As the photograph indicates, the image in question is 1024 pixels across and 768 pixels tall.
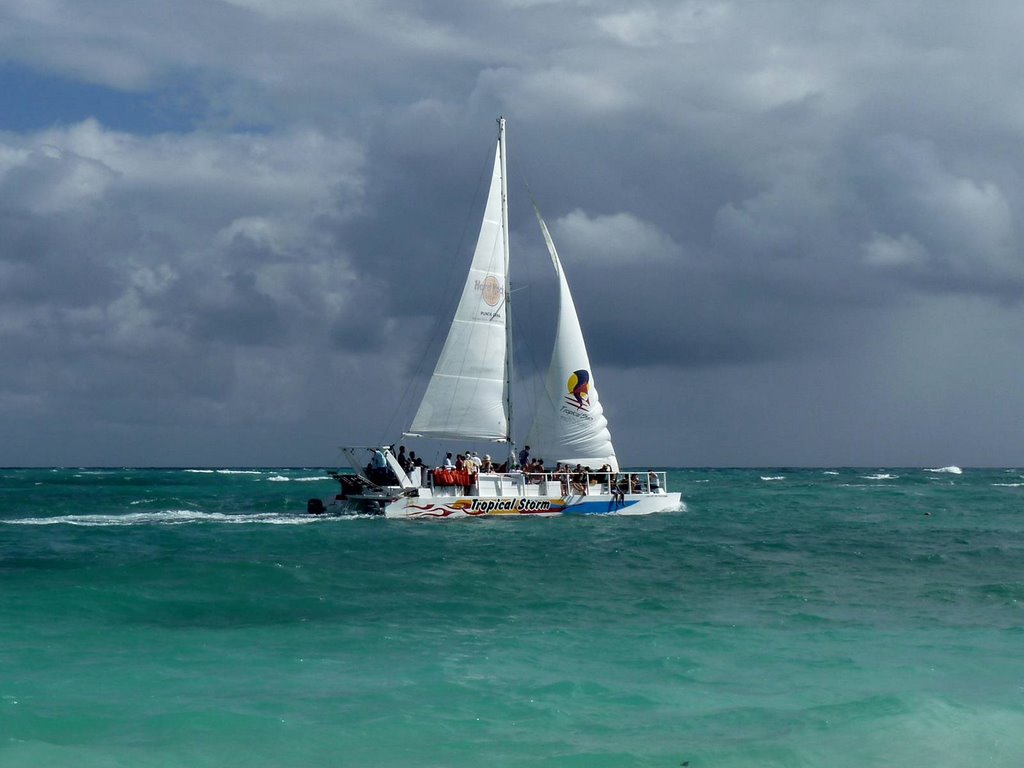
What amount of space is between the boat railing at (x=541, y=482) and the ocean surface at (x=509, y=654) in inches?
244

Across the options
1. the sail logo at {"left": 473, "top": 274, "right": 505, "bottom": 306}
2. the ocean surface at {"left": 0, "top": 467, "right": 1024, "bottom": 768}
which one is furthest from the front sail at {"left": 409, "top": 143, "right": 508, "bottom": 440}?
the ocean surface at {"left": 0, "top": 467, "right": 1024, "bottom": 768}

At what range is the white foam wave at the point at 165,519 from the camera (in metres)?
37.5

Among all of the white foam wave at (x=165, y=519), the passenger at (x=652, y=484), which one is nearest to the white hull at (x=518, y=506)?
the passenger at (x=652, y=484)

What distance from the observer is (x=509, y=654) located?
14148 millimetres

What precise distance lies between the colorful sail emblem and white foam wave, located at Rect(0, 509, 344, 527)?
9.29 meters

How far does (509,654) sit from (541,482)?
22.2 meters

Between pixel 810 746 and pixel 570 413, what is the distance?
90.1ft

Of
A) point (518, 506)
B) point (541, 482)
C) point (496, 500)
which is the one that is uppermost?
point (541, 482)

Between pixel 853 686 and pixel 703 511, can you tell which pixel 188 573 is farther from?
pixel 703 511

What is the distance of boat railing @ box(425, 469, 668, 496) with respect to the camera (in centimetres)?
3525

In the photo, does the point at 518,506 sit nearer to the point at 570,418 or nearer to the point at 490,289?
the point at 570,418

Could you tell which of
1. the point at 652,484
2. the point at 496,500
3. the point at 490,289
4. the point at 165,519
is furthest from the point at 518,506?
the point at 165,519

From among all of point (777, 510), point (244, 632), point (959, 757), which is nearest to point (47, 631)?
point (244, 632)

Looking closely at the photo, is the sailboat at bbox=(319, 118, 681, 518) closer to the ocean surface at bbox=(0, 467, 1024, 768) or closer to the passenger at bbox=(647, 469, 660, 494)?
Answer: the passenger at bbox=(647, 469, 660, 494)
